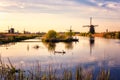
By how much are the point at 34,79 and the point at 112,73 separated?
7.08 meters

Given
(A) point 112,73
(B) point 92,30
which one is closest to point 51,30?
(B) point 92,30

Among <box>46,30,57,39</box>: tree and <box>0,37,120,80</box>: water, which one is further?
<box>46,30,57,39</box>: tree

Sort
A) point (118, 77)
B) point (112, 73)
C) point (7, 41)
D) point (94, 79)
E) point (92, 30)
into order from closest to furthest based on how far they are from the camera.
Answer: point (94, 79) < point (118, 77) < point (112, 73) < point (7, 41) < point (92, 30)

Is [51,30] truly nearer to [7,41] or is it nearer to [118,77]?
[7,41]

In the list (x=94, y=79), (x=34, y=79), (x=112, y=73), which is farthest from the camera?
(x=112, y=73)

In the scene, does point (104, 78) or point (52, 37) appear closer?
point (104, 78)

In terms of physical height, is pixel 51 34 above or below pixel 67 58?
above

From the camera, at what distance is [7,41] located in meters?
51.8

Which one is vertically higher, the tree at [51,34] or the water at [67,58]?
the tree at [51,34]

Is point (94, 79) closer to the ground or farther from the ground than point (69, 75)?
closer to the ground

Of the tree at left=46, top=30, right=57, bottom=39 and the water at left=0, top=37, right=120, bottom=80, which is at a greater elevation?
the tree at left=46, top=30, right=57, bottom=39

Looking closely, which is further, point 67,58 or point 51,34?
point 51,34

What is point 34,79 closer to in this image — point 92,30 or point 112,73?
point 112,73

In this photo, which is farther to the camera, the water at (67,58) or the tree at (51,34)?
the tree at (51,34)
